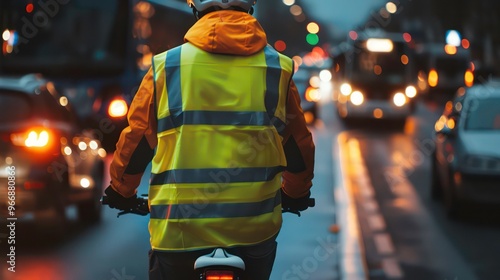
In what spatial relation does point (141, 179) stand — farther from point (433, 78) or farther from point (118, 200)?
point (433, 78)

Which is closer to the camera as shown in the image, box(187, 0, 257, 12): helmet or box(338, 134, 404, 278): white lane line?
box(187, 0, 257, 12): helmet

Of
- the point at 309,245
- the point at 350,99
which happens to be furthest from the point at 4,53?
the point at 350,99

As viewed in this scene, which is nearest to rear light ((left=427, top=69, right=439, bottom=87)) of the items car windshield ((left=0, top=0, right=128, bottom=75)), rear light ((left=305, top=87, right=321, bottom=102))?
rear light ((left=305, top=87, right=321, bottom=102))

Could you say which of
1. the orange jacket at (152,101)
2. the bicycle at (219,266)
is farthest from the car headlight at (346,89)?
the bicycle at (219,266)

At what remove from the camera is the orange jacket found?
393 centimetres

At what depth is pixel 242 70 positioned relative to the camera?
3.96 m

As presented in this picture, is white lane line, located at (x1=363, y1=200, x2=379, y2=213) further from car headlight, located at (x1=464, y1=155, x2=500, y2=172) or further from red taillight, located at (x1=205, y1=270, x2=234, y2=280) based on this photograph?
red taillight, located at (x1=205, y1=270, x2=234, y2=280)

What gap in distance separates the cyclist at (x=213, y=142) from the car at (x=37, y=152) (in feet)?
19.7

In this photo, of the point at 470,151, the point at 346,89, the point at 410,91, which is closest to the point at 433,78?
the point at 410,91

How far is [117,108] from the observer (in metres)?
20.6

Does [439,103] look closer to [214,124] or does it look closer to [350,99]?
[350,99]

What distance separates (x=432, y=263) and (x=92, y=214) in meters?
3.88

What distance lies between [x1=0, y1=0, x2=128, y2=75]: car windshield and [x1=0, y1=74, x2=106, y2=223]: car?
31.5ft

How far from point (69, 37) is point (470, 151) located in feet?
34.1
